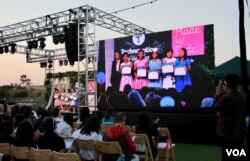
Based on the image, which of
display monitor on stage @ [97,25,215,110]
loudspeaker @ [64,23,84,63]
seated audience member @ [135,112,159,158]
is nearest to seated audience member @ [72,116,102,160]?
seated audience member @ [135,112,159,158]

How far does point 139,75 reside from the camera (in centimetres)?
1030

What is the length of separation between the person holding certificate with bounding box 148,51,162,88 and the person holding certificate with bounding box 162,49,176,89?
0.53 ft

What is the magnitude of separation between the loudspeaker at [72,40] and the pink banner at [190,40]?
4825mm

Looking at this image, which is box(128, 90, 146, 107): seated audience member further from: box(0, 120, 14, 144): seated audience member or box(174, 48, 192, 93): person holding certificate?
box(0, 120, 14, 144): seated audience member

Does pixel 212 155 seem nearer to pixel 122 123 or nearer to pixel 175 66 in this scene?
pixel 175 66

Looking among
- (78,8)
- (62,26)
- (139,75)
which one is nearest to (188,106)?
(139,75)

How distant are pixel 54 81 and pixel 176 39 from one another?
59.4 ft

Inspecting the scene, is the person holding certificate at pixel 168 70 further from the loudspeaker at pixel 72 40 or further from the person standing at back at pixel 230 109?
the person standing at back at pixel 230 109

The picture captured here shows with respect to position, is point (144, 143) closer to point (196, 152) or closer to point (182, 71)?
point (196, 152)

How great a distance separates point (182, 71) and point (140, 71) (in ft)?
4.53

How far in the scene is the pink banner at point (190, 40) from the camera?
909 centimetres

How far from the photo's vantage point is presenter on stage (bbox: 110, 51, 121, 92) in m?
10.9

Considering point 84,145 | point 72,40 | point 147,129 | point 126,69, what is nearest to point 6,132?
point 84,145

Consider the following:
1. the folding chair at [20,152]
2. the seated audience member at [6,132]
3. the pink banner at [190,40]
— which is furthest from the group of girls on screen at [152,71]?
the folding chair at [20,152]
